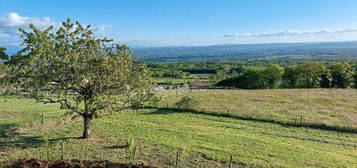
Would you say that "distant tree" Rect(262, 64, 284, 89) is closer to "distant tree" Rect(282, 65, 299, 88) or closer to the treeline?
the treeline

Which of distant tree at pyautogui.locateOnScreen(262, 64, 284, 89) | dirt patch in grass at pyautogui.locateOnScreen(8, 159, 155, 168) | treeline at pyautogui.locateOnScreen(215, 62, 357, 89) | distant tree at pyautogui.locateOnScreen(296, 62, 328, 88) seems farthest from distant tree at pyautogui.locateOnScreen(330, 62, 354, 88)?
dirt patch in grass at pyautogui.locateOnScreen(8, 159, 155, 168)

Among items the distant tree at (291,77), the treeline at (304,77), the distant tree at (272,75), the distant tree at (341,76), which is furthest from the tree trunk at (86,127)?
the distant tree at (341,76)

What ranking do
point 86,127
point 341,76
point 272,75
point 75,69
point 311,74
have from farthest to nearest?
point 272,75
point 311,74
point 341,76
point 86,127
point 75,69

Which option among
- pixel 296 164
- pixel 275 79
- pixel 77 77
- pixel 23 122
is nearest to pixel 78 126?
pixel 23 122

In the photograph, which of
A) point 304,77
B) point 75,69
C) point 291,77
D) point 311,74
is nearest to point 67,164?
point 75,69

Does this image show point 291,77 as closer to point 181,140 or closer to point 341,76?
point 341,76

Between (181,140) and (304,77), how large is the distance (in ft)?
214

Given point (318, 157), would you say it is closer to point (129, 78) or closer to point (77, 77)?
point (129, 78)

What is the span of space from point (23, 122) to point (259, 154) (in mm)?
20577

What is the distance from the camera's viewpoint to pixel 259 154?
1581 cm

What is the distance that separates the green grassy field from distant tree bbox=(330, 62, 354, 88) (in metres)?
48.4

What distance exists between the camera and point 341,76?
69375 millimetres

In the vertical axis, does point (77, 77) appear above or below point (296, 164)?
above

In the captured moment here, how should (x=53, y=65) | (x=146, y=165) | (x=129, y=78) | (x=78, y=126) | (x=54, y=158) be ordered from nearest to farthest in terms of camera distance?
(x=146, y=165), (x=54, y=158), (x=53, y=65), (x=129, y=78), (x=78, y=126)
